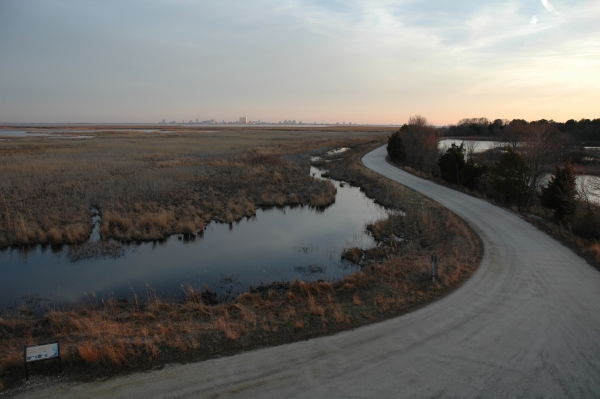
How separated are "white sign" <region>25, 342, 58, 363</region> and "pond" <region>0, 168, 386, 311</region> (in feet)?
13.4

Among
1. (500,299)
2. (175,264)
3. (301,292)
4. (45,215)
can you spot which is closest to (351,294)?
(301,292)

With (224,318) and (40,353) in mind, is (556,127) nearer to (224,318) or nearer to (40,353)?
(224,318)

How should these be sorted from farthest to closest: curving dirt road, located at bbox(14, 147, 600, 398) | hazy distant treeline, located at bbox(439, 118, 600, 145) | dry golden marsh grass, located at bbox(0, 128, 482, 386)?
hazy distant treeline, located at bbox(439, 118, 600, 145) → dry golden marsh grass, located at bbox(0, 128, 482, 386) → curving dirt road, located at bbox(14, 147, 600, 398)

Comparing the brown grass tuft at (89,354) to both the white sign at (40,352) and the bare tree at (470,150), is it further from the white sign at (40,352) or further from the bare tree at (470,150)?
the bare tree at (470,150)

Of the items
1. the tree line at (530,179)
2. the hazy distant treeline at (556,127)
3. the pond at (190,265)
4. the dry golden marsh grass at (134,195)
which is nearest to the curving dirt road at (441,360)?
the pond at (190,265)

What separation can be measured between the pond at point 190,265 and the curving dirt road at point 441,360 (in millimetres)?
4701

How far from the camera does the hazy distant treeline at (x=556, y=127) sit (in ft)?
203

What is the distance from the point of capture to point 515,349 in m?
7.38

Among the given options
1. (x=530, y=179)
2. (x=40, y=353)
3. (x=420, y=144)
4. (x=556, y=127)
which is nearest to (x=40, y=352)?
(x=40, y=353)

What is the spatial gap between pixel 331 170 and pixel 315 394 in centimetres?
3624

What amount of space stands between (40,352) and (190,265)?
8.24 m

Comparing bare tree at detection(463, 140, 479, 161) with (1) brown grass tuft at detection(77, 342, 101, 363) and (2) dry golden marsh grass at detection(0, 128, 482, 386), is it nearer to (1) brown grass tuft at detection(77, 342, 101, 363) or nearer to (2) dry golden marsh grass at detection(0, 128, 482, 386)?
(2) dry golden marsh grass at detection(0, 128, 482, 386)

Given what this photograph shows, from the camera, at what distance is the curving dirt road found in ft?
19.9

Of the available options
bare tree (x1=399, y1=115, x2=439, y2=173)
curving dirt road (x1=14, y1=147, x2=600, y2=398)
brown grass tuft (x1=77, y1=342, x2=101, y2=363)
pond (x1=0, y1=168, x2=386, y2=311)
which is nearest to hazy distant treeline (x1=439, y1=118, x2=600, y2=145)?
bare tree (x1=399, y1=115, x2=439, y2=173)
